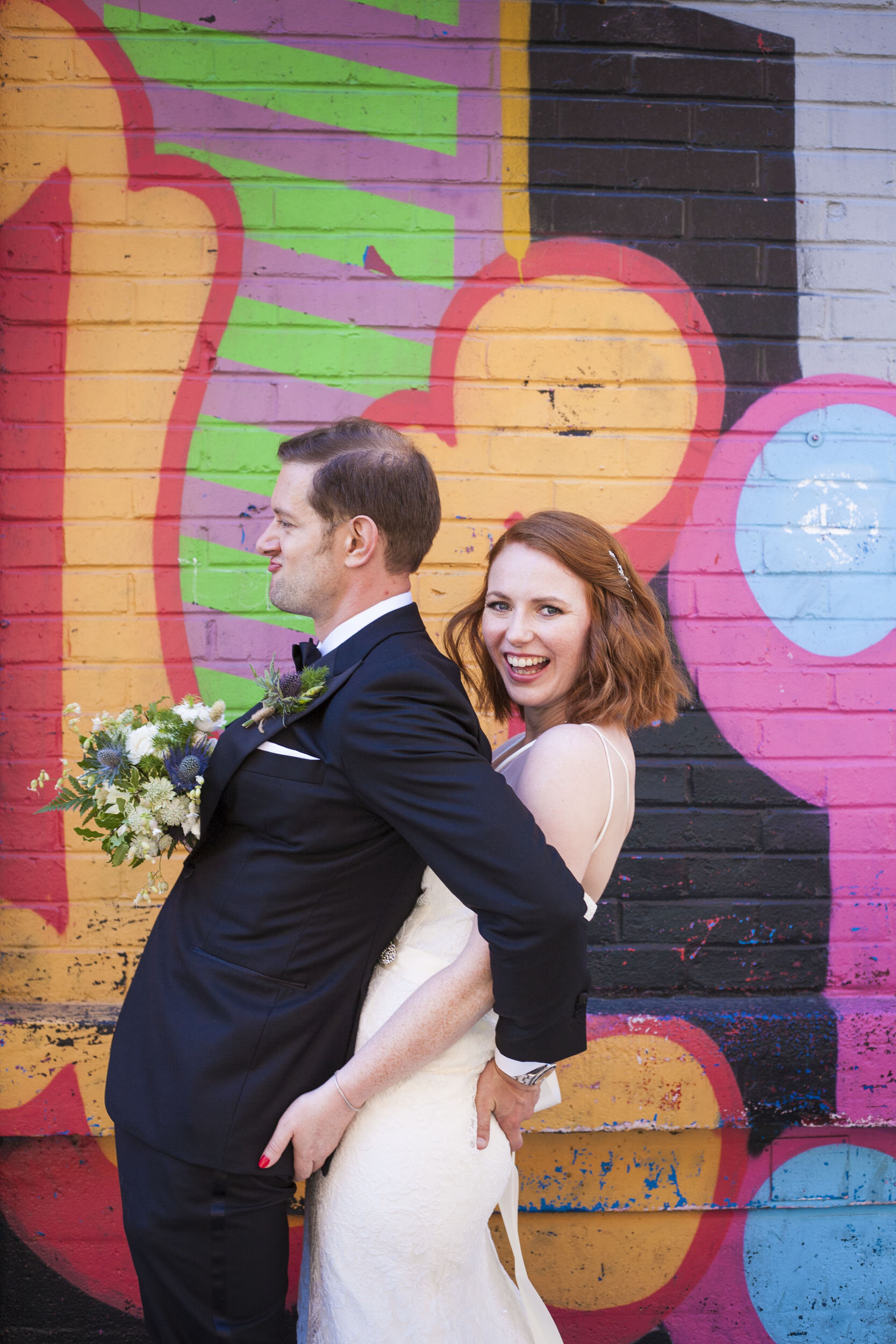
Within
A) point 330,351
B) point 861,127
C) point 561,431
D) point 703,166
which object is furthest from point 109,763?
point 861,127

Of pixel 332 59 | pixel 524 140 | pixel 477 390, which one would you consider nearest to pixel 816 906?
pixel 477 390

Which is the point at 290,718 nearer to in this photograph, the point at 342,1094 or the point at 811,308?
the point at 342,1094

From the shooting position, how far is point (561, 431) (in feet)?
8.68

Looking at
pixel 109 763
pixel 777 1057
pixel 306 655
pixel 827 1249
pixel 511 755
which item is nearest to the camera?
pixel 109 763

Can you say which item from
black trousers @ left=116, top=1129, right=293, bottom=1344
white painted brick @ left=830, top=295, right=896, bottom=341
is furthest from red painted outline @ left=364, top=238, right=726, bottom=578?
black trousers @ left=116, top=1129, right=293, bottom=1344

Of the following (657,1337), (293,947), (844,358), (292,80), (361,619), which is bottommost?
(657,1337)

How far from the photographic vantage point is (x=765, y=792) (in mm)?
2666

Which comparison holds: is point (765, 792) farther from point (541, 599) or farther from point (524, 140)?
point (524, 140)

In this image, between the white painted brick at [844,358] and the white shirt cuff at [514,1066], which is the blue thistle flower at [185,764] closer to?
the white shirt cuff at [514,1066]

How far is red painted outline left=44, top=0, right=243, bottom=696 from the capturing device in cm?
259

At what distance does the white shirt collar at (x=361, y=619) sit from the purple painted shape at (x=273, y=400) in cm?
111

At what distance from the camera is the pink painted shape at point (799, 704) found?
2.66 meters

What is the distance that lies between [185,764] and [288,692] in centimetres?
21

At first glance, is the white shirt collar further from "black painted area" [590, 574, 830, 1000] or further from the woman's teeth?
"black painted area" [590, 574, 830, 1000]
